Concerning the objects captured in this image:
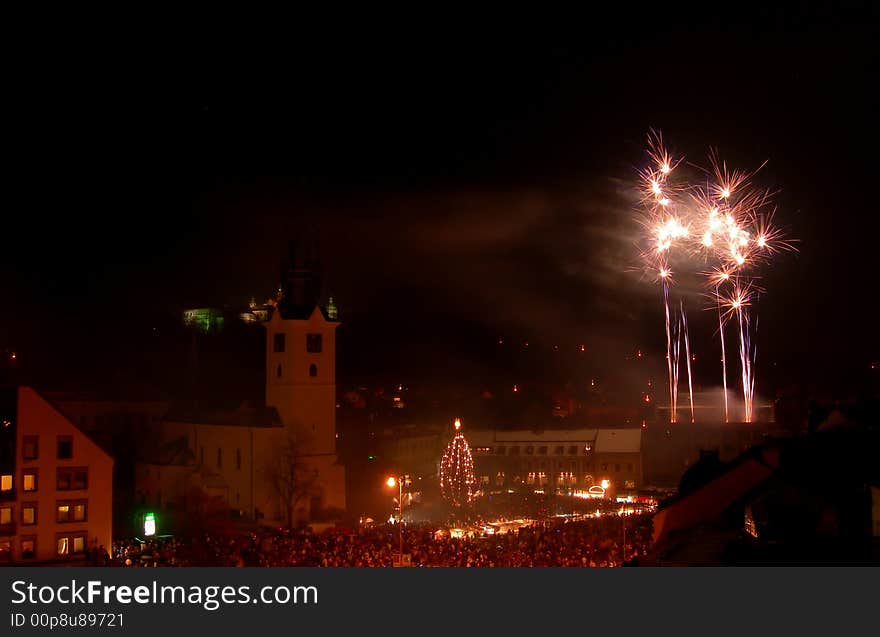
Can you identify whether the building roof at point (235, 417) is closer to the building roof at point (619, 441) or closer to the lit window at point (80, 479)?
the lit window at point (80, 479)

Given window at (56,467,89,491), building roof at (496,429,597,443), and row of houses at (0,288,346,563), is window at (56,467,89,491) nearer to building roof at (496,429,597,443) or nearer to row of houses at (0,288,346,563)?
row of houses at (0,288,346,563)

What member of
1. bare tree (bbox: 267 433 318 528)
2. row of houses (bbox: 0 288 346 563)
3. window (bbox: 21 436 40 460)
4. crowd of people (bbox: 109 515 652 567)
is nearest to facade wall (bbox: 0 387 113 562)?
window (bbox: 21 436 40 460)

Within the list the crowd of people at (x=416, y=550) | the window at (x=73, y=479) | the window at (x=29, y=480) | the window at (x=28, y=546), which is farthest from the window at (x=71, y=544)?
the window at (x=29, y=480)

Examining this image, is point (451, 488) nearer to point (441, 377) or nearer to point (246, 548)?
point (246, 548)

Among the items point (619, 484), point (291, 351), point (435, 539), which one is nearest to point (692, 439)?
point (619, 484)

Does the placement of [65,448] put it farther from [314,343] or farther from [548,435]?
[548,435]
